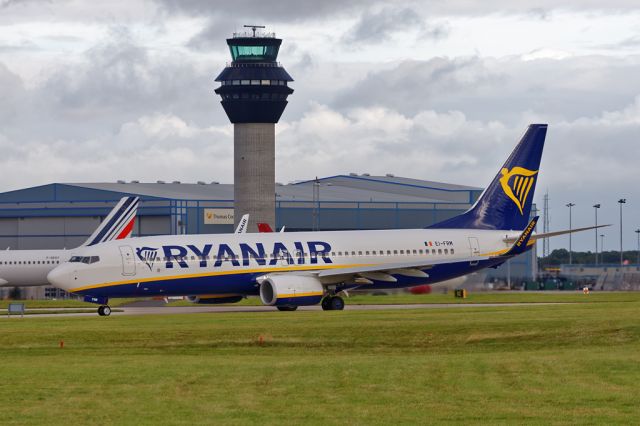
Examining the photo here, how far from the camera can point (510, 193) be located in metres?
70.4

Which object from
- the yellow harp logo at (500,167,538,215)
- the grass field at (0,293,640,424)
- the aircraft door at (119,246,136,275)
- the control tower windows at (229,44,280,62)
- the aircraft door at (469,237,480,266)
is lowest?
the grass field at (0,293,640,424)

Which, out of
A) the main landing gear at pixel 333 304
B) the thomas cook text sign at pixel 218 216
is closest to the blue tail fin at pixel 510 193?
the main landing gear at pixel 333 304

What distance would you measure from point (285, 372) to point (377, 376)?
2497 millimetres

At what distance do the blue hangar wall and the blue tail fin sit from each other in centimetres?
6001

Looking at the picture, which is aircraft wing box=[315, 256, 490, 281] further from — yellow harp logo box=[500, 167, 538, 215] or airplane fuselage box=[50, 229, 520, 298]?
yellow harp logo box=[500, 167, 538, 215]

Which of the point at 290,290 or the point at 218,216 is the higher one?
the point at 218,216

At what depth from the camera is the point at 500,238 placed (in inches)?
2704

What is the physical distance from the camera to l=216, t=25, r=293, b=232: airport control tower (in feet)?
458

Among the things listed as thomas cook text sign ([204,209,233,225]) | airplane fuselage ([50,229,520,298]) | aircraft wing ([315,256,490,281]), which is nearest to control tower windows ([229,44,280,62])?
thomas cook text sign ([204,209,233,225])

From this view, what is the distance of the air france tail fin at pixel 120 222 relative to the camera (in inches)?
3693

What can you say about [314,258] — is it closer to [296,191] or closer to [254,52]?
[254,52]

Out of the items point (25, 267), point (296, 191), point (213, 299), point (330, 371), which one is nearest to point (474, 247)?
point (213, 299)

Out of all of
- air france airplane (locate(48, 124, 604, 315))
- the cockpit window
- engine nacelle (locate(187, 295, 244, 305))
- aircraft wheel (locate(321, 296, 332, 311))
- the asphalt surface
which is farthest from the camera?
engine nacelle (locate(187, 295, 244, 305))

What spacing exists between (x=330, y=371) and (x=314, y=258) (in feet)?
109
